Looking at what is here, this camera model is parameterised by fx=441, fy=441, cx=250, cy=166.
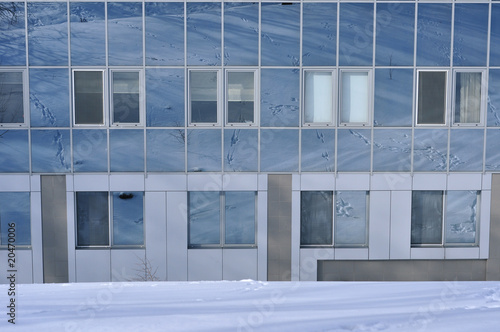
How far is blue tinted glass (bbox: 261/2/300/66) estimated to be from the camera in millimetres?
11250

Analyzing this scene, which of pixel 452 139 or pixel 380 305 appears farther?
pixel 452 139

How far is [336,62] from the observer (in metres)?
11.4

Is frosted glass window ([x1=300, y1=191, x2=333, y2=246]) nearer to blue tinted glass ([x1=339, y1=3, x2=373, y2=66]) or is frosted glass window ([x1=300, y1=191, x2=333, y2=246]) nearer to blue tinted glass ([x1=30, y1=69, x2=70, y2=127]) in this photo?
blue tinted glass ([x1=339, y1=3, x2=373, y2=66])

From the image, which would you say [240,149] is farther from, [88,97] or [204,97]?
[88,97]

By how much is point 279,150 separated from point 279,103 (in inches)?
47.9

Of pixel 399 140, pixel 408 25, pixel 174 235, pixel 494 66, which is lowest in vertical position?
pixel 174 235

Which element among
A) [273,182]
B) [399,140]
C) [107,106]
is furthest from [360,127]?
[107,106]

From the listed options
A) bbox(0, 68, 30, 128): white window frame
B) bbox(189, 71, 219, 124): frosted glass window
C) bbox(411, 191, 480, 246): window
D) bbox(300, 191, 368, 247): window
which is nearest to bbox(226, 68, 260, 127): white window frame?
bbox(189, 71, 219, 124): frosted glass window

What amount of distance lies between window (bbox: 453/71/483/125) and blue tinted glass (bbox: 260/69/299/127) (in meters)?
4.29

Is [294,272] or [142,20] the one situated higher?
[142,20]

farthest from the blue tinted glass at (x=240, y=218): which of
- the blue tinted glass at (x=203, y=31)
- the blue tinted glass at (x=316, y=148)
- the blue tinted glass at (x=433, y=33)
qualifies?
the blue tinted glass at (x=433, y=33)

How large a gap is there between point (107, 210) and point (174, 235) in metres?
1.92

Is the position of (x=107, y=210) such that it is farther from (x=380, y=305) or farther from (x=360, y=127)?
(x=380, y=305)

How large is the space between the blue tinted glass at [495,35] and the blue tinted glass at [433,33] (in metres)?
1.12
